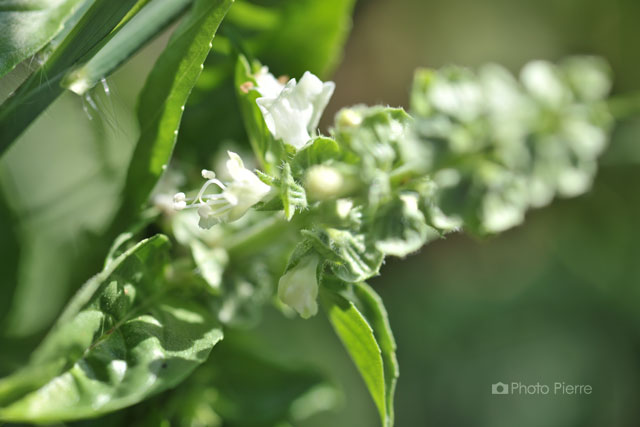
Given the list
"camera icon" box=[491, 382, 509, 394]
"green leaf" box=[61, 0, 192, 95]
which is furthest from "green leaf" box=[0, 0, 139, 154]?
"camera icon" box=[491, 382, 509, 394]

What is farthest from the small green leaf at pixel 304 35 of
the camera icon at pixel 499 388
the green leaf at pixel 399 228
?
the camera icon at pixel 499 388

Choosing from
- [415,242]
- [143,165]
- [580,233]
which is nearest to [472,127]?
[415,242]

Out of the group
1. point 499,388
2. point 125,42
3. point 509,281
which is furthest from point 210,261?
point 509,281

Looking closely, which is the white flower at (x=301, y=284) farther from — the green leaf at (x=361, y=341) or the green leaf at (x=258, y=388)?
the green leaf at (x=258, y=388)

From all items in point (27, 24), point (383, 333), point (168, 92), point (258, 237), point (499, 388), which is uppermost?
point (27, 24)

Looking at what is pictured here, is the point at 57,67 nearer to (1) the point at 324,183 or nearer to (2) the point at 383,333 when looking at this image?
(1) the point at 324,183

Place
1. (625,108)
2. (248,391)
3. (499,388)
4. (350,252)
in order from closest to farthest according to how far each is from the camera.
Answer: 1. (625,108)
2. (350,252)
3. (248,391)
4. (499,388)

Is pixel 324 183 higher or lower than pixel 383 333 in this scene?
higher
